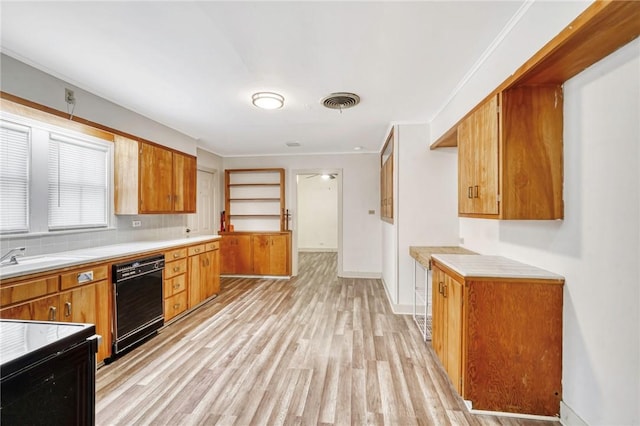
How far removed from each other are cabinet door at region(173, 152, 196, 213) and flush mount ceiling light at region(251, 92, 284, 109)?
67.7 inches

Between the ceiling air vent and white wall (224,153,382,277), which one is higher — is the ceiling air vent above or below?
above

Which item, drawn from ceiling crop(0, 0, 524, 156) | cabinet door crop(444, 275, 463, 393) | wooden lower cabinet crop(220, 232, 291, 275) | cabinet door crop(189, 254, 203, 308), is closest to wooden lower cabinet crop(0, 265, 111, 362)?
cabinet door crop(189, 254, 203, 308)

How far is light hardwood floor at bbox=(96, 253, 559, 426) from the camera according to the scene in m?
1.88

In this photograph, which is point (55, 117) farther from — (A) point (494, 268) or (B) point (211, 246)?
(A) point (494, 268)

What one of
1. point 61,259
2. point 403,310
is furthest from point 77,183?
point 403,310

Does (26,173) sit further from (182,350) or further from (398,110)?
(398,110)

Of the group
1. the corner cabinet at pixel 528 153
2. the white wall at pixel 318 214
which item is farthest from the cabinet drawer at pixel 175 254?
the white wall at pixel 318 214

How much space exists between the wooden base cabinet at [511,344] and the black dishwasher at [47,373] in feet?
6.73

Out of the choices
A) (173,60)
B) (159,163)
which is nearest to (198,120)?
(159,163)

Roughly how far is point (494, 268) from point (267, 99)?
2.57 meters

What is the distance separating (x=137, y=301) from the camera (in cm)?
287

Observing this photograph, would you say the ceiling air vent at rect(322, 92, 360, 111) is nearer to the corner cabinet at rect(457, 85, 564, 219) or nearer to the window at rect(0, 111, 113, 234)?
the corner cabinet at rect(457, 85, 564, 219)

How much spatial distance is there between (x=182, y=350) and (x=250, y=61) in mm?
2766

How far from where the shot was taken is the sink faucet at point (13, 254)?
7.28ft
